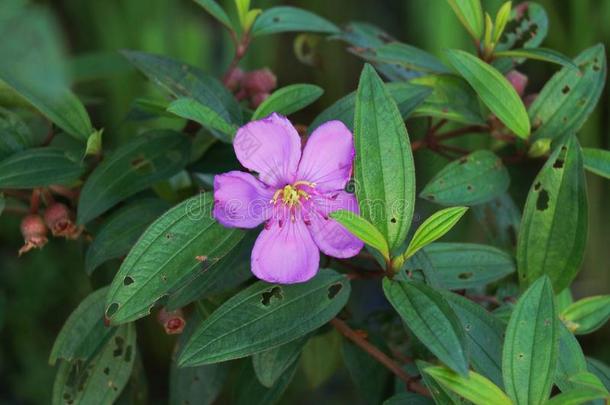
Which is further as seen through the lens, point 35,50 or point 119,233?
point 119,233

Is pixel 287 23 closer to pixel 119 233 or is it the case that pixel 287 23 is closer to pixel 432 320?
pixel 119 233

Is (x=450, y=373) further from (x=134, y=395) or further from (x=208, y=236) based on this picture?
(x=134, y=395)

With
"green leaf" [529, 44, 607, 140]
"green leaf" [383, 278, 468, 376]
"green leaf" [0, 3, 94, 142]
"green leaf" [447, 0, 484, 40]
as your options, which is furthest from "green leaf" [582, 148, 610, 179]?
"green leaf" [0, 3, 94, 142]

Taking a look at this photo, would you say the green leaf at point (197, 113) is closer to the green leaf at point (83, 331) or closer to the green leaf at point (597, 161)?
the green leaf at point (83, 331)

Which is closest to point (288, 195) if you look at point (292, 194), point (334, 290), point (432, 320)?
point (292, 194)

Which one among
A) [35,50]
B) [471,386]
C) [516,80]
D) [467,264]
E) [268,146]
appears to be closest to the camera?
[35,50]

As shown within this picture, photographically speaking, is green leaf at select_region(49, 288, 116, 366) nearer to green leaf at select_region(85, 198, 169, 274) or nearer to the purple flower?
green leaf at select_region(85, 198, 169, 274)

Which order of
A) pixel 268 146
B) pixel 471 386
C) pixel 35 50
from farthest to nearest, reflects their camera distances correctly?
1. pixel 268 146
2. pixel 471 386
3. pixel 35 50

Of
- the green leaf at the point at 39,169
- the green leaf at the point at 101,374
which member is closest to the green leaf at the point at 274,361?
the green leaf at the point at 101,374
